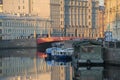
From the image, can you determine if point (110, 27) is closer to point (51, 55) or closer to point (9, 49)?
point (51, 55)

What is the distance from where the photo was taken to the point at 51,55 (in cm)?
8369

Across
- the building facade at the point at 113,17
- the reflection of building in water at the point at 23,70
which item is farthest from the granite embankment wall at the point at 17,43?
the reflection of building in water at the point at 23,70

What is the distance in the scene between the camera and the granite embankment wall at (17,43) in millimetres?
128625

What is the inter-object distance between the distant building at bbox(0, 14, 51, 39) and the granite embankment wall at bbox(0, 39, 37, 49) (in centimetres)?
2318

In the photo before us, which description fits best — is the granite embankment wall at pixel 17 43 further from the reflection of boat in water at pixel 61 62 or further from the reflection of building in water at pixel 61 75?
the reflection of building in water at pixel 61 75

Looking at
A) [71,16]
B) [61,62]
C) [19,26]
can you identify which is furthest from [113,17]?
[71,16]

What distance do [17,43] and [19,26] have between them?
115ft

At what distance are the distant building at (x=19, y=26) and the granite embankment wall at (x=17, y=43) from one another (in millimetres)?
23179

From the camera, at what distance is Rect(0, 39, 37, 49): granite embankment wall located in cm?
12862

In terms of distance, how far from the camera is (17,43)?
131 metres

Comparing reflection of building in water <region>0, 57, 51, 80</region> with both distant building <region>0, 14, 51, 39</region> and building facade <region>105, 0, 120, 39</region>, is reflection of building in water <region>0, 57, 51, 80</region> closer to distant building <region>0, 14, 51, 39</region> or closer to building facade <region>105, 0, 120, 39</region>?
building facade <region>105, 0, 120, 39</region>

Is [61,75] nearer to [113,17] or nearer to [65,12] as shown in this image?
[113,17]

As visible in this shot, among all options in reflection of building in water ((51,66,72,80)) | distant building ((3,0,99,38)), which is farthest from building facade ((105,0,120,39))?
distant building ((3,0,99,38))

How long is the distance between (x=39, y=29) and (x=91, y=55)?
385 ft
